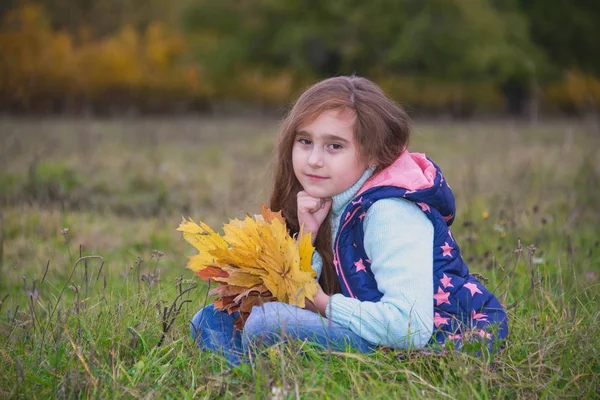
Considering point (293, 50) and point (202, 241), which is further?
point (293, 50)

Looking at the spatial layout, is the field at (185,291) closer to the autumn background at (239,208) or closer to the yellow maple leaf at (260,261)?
the autumn background at (239,208)

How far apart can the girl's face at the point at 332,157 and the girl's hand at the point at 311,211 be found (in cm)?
5

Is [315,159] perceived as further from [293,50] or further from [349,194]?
[293,50]

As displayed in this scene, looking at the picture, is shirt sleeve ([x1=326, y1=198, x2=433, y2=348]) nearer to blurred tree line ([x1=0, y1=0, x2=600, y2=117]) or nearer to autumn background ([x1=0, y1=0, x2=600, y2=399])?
autumn background ([x1=0, y1=0, x2=600, y2=399])

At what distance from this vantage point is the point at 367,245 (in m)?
2.42

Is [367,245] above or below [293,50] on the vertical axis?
above

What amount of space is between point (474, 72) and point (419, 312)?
2062cm

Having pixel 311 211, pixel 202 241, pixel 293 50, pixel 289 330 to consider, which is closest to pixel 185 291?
pixel 202 241

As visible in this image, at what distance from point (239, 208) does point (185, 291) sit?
3149 millimetres

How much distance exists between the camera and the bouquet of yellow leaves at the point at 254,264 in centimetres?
244

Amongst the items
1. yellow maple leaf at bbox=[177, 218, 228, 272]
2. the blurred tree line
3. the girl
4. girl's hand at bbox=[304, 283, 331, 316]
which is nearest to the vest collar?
the girl

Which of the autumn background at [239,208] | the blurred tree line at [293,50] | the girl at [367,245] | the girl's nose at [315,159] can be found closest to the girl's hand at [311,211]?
the girl at [367,245]

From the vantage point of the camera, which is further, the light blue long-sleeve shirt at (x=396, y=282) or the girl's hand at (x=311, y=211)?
the girl's hand at (x=311, y=211)

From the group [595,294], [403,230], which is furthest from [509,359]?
[595,294]
